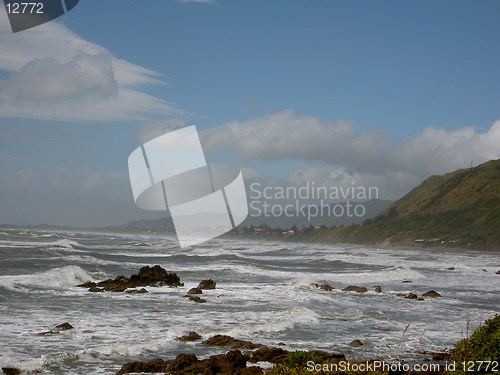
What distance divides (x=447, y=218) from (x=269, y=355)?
13967 centimetres

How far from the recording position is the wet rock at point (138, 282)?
27.7 m

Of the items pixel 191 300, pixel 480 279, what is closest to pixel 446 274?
pixel 480 279

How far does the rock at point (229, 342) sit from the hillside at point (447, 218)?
105563 mm

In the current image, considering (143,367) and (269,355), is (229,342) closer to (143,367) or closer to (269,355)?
(269,355)

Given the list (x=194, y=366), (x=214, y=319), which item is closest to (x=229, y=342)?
(x=194, y=366)

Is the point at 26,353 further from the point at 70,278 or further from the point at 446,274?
the point at 446,274

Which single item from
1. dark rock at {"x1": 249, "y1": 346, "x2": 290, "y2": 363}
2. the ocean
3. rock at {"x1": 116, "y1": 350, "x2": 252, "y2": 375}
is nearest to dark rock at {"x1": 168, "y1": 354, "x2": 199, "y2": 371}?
rock at {"x1": 116, "y1": 350, "x2": 252, "y2": 375}

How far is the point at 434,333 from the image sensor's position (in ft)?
59.2

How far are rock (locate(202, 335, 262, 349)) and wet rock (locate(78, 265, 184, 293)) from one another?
12899mm

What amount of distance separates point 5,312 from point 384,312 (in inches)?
558

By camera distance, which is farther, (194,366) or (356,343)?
(356,343)

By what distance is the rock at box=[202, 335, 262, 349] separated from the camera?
47.7 feet

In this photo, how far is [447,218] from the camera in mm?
143625

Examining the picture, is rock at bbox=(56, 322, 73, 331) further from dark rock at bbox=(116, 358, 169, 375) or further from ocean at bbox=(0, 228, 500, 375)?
dark rock at bbox=(116, 358, 169, 375)
